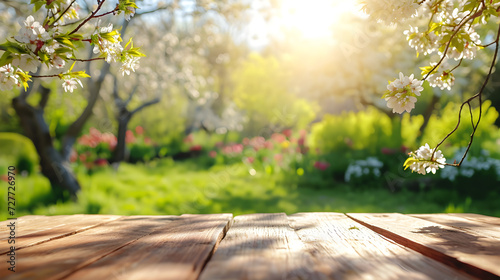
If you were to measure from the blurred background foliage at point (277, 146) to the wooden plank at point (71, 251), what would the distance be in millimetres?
4086

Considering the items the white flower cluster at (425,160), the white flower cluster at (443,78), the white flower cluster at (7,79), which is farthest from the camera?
the white flower cluster at (443,78)

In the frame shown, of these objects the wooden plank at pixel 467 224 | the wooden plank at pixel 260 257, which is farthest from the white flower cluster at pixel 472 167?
the wooden plank at pixel 260 257

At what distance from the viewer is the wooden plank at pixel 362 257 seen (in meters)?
0.89

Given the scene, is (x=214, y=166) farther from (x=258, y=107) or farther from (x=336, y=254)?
(x=336, y=254)

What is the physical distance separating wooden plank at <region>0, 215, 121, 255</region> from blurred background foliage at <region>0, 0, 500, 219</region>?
3706 millimetres

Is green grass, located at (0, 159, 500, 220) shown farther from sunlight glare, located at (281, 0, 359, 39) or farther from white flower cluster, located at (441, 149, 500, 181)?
sunlight glare, located at (281, 0, 359, 39)

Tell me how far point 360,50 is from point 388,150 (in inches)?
148

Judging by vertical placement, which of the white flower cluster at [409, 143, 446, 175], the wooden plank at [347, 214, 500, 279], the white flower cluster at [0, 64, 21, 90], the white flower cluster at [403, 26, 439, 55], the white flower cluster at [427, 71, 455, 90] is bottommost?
the wooden plank at [347, 214, 500, 279]

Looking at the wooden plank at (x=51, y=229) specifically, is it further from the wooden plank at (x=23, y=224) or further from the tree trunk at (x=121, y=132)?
the tree trunk at (x=121, y=132)

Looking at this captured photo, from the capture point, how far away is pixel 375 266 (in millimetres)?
939

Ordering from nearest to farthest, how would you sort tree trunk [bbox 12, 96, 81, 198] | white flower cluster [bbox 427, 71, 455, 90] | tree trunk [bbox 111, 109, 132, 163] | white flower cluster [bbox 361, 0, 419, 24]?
white flower cluster [bbox 361, 0, 419, 24] → white flower cluster [bbox 427, 71, 455, 90] → tree trunk [bbox 12, 96, 81, 198] → tree trunk [bbox 111, 109, 132, 163]

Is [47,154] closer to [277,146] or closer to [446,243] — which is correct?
[446,243]

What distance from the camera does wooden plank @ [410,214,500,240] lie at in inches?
54.0

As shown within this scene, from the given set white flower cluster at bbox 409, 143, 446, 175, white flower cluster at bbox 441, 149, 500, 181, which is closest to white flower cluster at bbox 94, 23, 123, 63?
white flower cluster at bbox 409, 143, 446, 175
